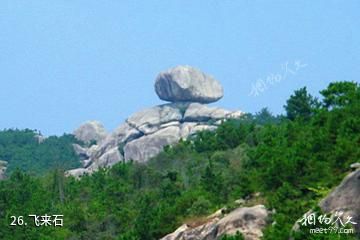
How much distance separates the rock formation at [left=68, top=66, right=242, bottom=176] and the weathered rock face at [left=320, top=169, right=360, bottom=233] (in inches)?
2270

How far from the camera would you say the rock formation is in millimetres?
79750

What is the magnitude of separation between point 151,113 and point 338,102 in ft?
177

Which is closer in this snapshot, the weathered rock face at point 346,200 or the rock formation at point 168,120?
the weathered rock face at point 346,200

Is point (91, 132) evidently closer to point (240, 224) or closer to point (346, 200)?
point (240, 224)

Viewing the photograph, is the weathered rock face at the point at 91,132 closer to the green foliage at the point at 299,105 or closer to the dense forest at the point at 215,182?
the dense forest at the point at 215,182

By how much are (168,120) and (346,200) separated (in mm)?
63058

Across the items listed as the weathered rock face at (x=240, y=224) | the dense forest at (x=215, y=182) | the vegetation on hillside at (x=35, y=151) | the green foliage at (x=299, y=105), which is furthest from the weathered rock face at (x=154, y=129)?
the weathered rock face at (x=240, y=224)

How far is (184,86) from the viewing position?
84.8 meters

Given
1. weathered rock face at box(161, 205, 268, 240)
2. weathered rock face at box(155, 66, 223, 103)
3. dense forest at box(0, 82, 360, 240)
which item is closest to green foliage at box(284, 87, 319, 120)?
dense forest at box(0, 82, 360, 240)

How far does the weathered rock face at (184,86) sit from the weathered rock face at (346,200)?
64932 millimetres

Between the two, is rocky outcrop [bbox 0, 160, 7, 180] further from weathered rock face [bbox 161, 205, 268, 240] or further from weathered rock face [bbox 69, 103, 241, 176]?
weathered rock face [bbox 161, 205, 268, 240]

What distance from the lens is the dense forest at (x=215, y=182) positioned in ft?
79.1

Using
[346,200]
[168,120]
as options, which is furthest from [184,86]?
[346,200]

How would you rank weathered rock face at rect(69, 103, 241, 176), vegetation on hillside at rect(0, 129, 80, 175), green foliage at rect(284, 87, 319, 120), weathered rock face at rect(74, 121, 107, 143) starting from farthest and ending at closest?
1. weathered rock face at rect(74, 121, 107, 143)
2. vegetation on hillside at rect(0, 129, 80, 175)
3. weathered rock face at rect(69, 103, 241, 176)
4. green foliage at rect(284, 87, 319, 120)
